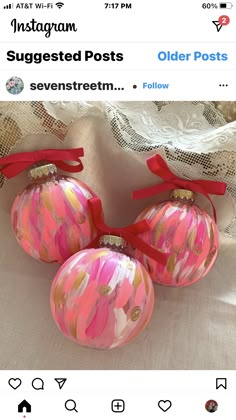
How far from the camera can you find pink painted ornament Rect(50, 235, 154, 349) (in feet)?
2.03

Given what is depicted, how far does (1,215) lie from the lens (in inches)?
31.1

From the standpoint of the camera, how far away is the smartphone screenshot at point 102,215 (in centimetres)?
64

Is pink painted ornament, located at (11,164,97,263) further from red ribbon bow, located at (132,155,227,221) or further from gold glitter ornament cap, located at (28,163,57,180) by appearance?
red ribbon bow, located at (132,155,227,221)
